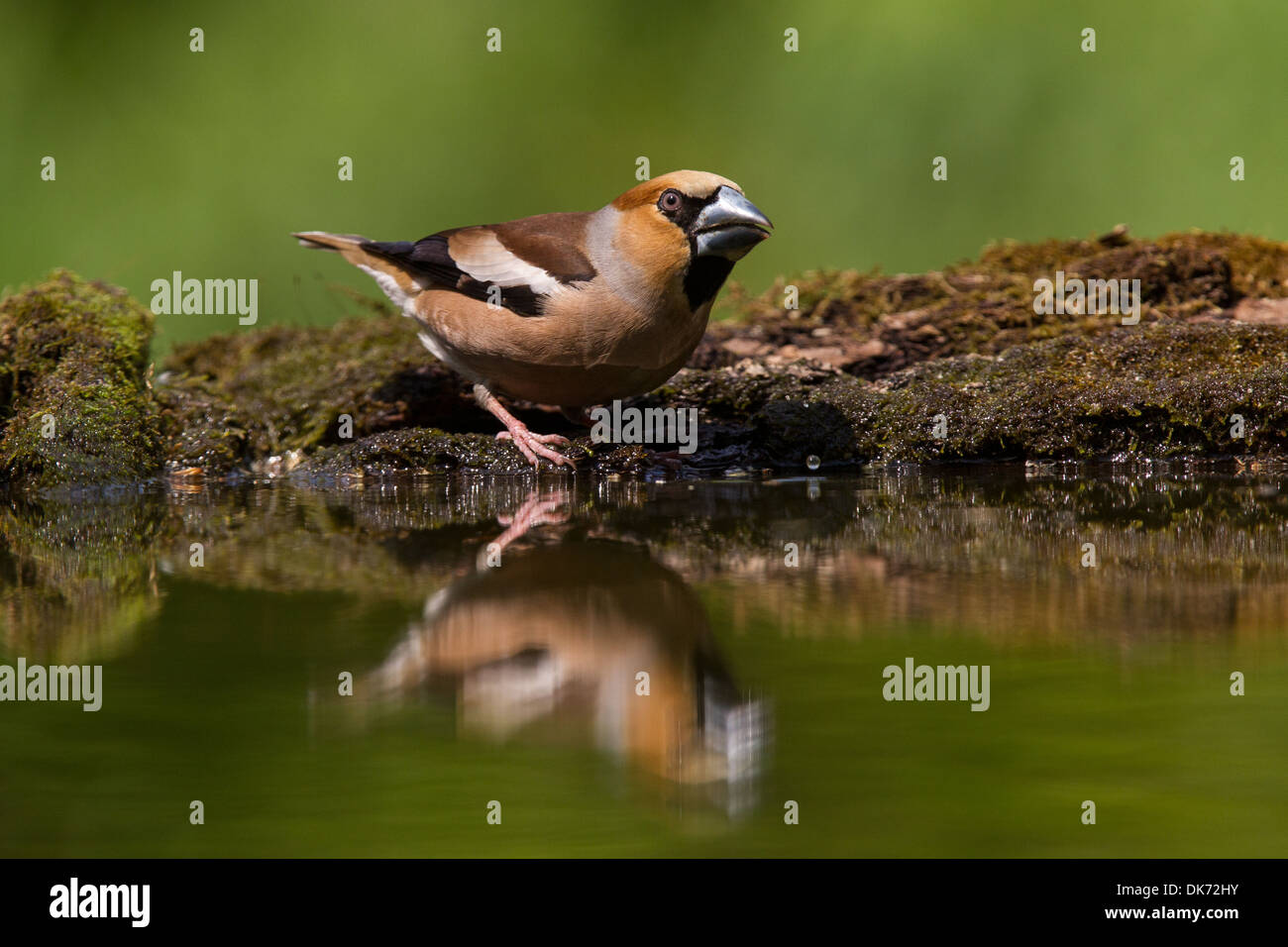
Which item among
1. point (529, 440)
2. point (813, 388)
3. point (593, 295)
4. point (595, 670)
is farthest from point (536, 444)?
point (595, 670)

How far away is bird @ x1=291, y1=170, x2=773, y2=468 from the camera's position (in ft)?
18.3

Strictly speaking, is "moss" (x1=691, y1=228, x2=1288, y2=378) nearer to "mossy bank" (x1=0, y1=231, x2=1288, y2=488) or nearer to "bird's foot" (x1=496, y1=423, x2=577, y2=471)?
"mossy bank" (x1=0, y1=231, x2=1288, y2=488)

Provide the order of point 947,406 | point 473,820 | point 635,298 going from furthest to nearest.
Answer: point 947,406, point 635,298, point 473,820

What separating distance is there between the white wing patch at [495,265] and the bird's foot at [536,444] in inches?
25.1

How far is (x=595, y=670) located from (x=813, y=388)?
3983 millimetres

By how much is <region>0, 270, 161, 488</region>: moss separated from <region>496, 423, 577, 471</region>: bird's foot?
5.83 ft

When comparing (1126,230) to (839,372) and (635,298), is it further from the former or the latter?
(635,298)

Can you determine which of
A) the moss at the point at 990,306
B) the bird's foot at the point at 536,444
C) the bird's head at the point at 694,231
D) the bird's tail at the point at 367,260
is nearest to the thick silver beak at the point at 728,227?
the bird's head at the point at 694,231

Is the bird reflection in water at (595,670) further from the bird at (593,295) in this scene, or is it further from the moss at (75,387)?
the moss at (75,387)

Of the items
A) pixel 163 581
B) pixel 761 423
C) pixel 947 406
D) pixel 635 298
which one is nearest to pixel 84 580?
pixel 163 581

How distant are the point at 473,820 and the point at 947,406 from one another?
446cm

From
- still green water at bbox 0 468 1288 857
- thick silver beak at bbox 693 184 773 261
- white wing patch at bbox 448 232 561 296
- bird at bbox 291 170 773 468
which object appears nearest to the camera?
still green water at bbox 0 468 1288 857

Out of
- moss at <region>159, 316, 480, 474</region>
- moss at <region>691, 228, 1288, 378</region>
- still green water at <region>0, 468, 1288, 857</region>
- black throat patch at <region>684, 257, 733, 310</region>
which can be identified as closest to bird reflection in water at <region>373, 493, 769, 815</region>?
still green water at <region>0, 468, 1288, 857</region>

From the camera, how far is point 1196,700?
2357 mm
